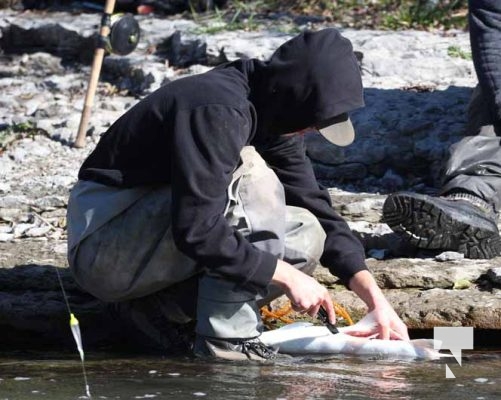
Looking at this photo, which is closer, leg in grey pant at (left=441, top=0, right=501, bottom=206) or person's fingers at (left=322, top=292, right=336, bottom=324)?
person's fingers at (left=322, top=292, right=336, bottom=324)

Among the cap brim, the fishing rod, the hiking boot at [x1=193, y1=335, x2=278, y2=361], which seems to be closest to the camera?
the cap brim

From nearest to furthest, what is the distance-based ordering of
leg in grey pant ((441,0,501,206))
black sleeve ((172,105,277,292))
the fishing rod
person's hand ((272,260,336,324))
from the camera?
black sleeve ((172,105,277,292))
person's hand ((272,260,336,324))
leg in grey pant ((441,0,501,206))
the fishing rod

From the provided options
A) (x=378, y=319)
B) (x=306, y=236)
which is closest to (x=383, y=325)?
(x=378, y=319)

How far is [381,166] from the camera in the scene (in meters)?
6.36

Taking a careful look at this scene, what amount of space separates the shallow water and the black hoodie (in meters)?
0.31

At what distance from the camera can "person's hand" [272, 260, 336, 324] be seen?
12.4ft

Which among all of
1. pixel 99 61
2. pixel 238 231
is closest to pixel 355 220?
pixel 238 231

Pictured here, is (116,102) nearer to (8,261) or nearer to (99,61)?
(99,61)

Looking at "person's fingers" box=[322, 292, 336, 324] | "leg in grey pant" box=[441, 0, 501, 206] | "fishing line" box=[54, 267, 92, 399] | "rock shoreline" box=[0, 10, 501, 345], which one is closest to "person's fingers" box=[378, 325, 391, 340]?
"person's fingers" box=[322, 292, 336, 324]

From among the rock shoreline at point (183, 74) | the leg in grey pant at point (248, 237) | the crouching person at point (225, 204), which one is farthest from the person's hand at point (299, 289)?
the rock shoreline at point (183, 74)

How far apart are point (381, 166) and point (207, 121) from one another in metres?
2.78

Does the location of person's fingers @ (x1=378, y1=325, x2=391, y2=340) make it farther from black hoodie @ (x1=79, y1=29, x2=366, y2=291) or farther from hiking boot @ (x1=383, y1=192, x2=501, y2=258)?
hiking boot @ (x1=383, y1=192, x2=501, y2=258)

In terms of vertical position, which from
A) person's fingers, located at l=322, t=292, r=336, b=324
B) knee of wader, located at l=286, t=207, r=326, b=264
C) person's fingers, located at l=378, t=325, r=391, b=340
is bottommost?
person's fingers, located at l=378, t=325, r=391, b=340

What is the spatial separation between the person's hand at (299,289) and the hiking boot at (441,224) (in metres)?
1.10
